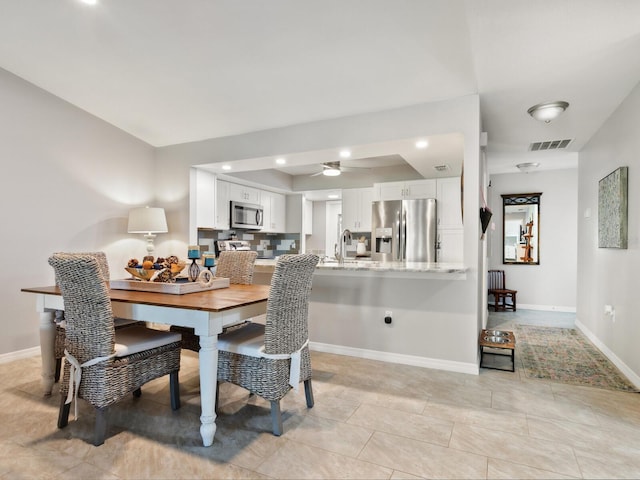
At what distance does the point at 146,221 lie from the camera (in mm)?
4137

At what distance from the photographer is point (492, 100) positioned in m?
3.21

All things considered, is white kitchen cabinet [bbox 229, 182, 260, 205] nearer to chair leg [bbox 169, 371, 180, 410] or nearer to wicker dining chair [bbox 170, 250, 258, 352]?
wicker dining chair [bbox 170, 250, 258, 352]

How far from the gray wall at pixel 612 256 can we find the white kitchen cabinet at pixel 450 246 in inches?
56.5

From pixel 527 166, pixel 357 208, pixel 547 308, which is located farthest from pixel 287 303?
pixel 547 308

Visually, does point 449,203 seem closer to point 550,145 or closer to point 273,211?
point 550,145

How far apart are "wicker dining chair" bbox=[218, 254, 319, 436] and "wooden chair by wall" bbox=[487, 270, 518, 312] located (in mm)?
4879

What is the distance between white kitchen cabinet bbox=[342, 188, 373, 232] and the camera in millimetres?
5977

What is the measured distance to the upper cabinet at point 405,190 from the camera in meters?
5.25

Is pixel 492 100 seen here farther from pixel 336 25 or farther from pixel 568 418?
pixel 568 418

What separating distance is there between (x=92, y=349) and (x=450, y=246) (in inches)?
171

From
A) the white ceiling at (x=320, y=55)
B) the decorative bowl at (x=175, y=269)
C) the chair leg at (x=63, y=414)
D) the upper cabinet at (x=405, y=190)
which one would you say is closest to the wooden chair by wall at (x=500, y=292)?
the upper cabinet at (x=405, y=190)

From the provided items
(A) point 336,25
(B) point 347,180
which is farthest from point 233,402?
(B) point 347,180

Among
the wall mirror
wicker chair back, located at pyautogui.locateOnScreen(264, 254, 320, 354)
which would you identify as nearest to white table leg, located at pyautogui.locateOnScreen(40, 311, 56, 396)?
wicker chair back, located at pyautogui.locateOnScreen(264, 254, 320, 354)

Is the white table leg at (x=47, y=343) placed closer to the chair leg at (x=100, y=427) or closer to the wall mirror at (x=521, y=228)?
the chair leg at (x=100, y=427)
